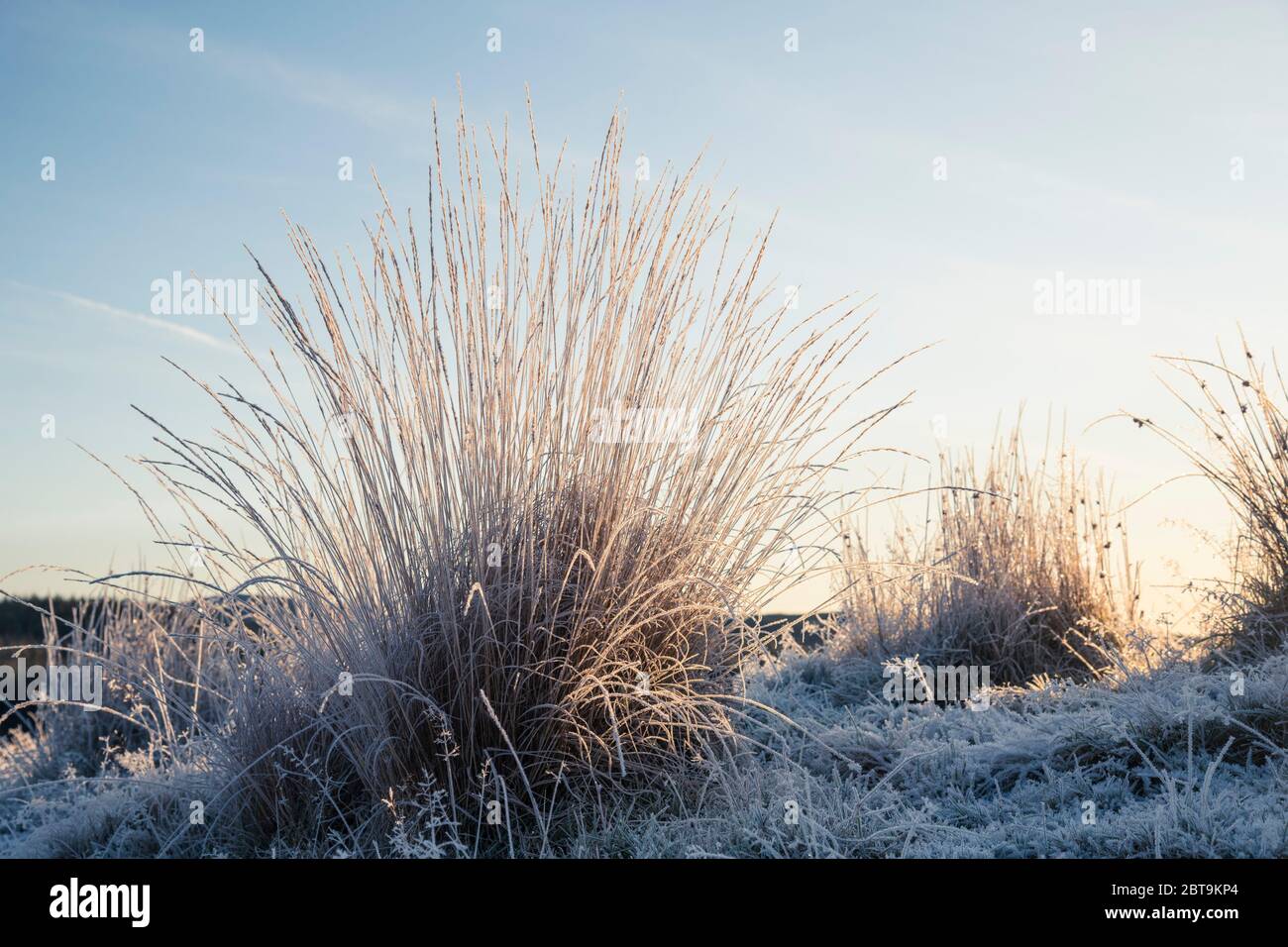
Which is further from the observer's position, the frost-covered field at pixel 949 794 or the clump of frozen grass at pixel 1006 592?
the clump of frozen grass at pixel 1006 592

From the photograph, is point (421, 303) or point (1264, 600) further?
point (1264, 600)

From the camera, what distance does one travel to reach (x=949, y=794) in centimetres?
251

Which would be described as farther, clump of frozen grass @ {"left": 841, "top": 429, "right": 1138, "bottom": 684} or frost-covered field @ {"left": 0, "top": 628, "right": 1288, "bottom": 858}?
clump of frozen grass @ {"left": 841, "top": 429, "right": 1138, "bottom": 684}

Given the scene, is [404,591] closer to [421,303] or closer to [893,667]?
[421,303]

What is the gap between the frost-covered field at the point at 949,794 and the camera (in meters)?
2.07

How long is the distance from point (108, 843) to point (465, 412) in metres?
1.52

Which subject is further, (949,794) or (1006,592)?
(1006,592)

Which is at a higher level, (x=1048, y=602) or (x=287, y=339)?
(x=287, y=339)

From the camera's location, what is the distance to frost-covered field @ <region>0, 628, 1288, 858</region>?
2.07 metres

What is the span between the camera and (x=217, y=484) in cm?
224
